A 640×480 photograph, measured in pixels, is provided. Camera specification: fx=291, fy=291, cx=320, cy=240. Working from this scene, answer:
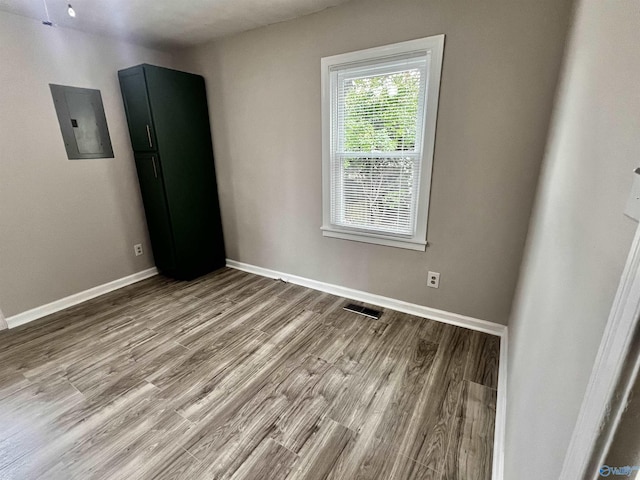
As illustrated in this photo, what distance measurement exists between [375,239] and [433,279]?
0.57 m

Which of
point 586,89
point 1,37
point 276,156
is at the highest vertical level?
point 1,37

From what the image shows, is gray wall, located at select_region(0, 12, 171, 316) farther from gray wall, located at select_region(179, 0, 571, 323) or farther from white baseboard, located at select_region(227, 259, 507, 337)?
white baseboard, located at select_region(227, 259, 507, 337)

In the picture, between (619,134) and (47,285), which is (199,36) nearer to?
(47,285)

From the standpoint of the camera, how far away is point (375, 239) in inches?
99.3

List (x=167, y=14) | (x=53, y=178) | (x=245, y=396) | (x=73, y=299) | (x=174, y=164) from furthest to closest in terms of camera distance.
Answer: (x=174, y=164), (x=73, y=299), (x=53, y=178), (x=167, y=14), (x=245, y=396)

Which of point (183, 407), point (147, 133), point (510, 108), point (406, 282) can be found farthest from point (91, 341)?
point (510, 108)

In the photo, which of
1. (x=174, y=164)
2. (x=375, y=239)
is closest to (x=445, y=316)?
(x=375, y=239)

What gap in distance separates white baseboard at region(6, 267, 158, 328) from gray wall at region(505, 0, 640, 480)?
3.45 metres

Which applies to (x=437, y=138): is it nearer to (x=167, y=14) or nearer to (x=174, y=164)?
(x=167, y=14)

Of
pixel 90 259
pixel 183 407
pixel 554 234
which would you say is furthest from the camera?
pixel 90 259

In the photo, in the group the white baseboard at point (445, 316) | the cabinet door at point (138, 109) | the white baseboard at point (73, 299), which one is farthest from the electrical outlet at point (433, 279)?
the white baseboard at point (73, 299)

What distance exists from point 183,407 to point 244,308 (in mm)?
1062

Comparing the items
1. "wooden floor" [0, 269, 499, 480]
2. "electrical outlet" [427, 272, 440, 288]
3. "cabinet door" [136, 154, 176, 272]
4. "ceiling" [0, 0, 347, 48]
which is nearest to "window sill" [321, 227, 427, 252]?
"electrical outlet" [427, 272, 440, 288]

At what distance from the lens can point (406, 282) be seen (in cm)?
248
